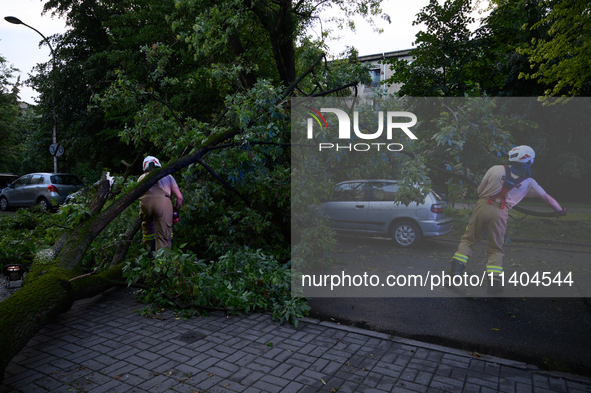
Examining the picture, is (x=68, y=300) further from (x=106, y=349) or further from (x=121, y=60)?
(x=121, y=60)

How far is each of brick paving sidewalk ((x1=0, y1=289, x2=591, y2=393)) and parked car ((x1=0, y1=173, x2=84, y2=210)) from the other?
15.1 m

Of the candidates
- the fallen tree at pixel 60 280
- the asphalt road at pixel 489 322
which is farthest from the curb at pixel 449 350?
the fallen tree at pixel 60 280

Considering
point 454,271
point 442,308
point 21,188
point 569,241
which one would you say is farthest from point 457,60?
point 21,188

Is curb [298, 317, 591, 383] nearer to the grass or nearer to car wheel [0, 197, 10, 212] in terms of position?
the grass

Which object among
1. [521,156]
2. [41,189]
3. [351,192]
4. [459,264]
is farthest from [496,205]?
[41,189]

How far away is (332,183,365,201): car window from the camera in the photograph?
9.27m

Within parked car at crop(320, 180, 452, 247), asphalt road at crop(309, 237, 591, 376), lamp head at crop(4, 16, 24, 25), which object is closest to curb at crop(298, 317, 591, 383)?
asphalt road at crop(309, 237, 591, 376)

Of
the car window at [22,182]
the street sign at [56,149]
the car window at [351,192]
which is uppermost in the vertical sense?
the street sign at [56,149]

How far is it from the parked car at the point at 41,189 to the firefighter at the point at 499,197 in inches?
667

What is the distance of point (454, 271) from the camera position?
21.8ft

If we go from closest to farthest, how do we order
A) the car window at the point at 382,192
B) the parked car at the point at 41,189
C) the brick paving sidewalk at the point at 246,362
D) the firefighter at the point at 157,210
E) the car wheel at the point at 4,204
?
the brick paving sidewalk at the point at 246,362, the firefighter at the point at 157,210, the car window at the point at 382,192, the parked car at the point at 41,189, the car wheel at the point at 4,204

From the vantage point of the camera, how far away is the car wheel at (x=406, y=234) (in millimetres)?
9539

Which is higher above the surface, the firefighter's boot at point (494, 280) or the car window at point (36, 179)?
the car window at point (36, 179)

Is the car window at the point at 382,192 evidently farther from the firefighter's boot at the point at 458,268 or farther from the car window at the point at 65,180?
the car window at the point at 65,180
